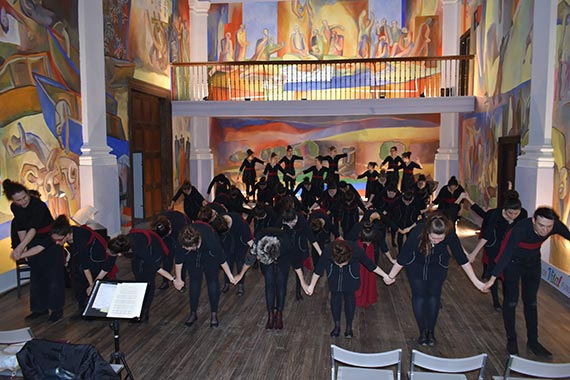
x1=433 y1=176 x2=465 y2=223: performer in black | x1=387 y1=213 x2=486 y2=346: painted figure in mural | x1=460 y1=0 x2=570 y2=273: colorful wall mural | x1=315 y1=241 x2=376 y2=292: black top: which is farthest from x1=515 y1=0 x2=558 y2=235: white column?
x1=315 y1=241 x2=376 y2=292: black top

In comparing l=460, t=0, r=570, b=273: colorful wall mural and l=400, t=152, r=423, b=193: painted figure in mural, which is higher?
l=460, t=0, r=570, b=273: colorful wall mural

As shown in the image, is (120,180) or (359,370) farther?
(120,180)

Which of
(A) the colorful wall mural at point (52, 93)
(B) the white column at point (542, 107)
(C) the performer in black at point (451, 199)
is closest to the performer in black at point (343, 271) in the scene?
(C) the performer in black at point (451, 199)

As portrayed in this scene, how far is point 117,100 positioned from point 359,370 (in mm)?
9851

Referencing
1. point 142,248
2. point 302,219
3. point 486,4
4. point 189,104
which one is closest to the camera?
point 142,248

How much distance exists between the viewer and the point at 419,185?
10.4 m

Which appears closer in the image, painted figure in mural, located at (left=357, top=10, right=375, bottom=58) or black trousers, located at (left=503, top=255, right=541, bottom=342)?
black trousers, located at (left=503, top=255, right=541, bottom=342)

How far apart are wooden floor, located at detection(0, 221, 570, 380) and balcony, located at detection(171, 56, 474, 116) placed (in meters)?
8.12

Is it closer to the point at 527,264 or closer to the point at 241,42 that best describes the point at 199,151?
the point at 241,42

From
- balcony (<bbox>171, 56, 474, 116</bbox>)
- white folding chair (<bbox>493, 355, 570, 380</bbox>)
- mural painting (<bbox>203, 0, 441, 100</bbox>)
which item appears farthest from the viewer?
mural painting (<bbox>203, 0, 441, 100</bbox>)

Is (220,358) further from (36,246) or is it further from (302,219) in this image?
(36,246)

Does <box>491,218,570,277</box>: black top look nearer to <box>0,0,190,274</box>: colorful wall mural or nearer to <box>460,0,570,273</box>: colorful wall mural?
<box>460,0,570,273</box>: colorful wall mural

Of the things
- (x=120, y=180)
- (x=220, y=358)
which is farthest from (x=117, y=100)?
(x=220, y=358)

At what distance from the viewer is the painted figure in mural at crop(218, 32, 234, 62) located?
1861 centimetres
